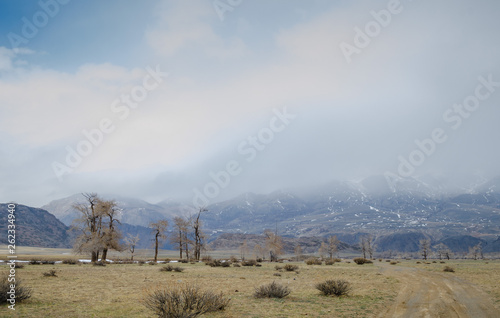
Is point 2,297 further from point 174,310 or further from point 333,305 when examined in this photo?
point 333,305

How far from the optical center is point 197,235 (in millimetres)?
65500

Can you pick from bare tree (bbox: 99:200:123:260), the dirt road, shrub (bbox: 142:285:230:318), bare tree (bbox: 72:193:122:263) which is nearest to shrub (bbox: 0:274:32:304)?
shrub (bbox: 142:285:230:318)

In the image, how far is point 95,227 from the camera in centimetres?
4834

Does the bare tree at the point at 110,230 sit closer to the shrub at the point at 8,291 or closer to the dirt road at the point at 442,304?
the shrub at the point at 8,291

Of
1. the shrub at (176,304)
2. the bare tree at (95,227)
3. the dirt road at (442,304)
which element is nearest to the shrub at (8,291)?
the shrub at (176,304)

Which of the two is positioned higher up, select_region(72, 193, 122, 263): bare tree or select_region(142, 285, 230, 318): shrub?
select_region(72, 193, 122, 263): bare tree

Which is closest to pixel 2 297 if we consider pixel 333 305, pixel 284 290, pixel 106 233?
pixel 284 290

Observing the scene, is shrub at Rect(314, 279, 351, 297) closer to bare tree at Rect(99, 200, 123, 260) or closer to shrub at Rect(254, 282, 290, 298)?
shrub at Rect(254, 282, 290, 298)

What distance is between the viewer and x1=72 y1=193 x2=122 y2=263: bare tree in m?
46.0

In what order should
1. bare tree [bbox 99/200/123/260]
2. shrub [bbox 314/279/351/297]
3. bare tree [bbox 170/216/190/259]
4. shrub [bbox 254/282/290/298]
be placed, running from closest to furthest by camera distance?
shrub [bbox 254/282/290/298] → shrub [bbox 314/279/351/297] → bare tree [bbox 99/200/123/260] → bare tree [bbox 170/216/190/259]

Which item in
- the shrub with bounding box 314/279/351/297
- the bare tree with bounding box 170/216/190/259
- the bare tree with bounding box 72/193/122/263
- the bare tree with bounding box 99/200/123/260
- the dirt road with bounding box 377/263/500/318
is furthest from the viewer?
the bare tree with bounding box 170/216/190/259

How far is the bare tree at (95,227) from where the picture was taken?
45969 millimetres

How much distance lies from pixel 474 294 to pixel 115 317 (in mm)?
19003

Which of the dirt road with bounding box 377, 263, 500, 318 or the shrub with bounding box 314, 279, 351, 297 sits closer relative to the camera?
the dirt road with bounding box 377, 263, 500, 318
